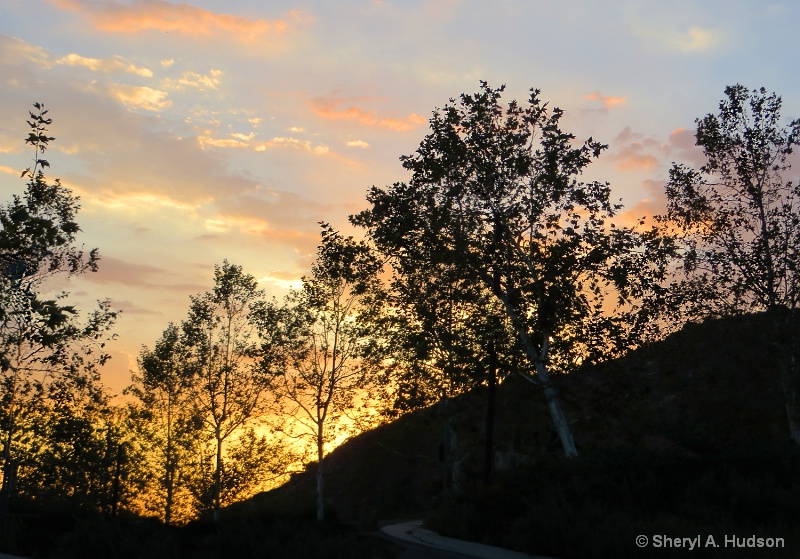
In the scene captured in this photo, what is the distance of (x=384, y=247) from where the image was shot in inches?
1270

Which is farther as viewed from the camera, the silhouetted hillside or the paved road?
the paved road

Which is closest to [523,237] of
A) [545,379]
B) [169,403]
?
[545,379]

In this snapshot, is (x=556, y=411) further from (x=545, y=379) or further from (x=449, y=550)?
(x=449, y=550)

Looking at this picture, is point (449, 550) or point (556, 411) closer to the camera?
point (449, 550)

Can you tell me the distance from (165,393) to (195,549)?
156 ft

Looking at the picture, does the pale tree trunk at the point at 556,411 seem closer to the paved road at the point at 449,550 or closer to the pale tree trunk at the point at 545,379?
the pale tree trunk at the point at 545,379

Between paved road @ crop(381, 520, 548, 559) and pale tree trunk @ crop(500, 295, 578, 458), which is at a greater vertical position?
pale tree trunk @ crop(500, 295, 578, 458)

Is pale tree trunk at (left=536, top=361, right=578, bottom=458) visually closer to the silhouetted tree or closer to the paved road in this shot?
the paved road

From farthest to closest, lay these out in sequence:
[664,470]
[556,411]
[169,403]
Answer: [169,403], [556,411], [664,470]

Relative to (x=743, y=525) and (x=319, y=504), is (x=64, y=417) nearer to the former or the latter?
(x=319, y=504)

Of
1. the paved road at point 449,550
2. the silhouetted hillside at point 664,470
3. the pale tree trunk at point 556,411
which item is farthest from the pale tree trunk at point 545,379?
the paved road at point 449,550

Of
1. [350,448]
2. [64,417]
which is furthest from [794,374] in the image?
[350,448]

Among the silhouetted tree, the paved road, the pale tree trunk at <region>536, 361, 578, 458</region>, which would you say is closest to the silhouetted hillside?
the paved road

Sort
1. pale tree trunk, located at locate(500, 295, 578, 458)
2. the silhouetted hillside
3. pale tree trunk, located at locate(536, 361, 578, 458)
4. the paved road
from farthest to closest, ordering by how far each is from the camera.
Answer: pale tree trunk, located at locate(500, 295, 578, 458) → pale tree trunk, located at locate(536, 361, 578, 458) → the paved road → the silhouetted hillside
